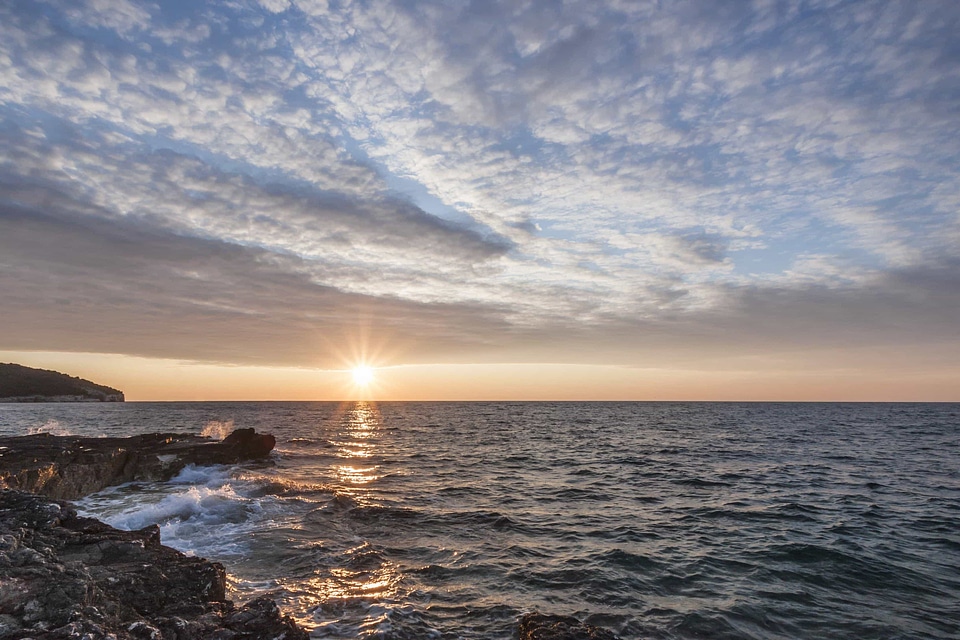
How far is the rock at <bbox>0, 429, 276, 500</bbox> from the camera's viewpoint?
2119cm

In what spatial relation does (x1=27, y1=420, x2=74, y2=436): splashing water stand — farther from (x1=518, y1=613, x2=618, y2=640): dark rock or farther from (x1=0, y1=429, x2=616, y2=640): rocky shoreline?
(x1=518, y1=613, x2=618, y2=640): dark rock

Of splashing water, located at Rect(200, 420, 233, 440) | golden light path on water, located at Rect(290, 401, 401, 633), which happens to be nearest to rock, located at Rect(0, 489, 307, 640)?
golden light path on water, located at Rect(290, 401, 401, 633)

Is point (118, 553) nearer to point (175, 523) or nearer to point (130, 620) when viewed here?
point (130, 620)

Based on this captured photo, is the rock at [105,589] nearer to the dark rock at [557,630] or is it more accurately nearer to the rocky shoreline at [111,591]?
the rocky shoreline at [111,591]

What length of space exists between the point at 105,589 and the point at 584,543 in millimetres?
13777

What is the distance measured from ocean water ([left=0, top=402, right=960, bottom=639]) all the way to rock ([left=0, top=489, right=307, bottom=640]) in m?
2.38

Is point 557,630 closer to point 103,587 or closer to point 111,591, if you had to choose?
point 111,591

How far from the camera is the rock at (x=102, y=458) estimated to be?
69.5 feet

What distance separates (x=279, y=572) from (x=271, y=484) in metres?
15.0

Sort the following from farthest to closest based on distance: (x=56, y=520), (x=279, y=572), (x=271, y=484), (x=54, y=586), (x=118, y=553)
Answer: (x=271, y=484)
(x=279, y=572)
(x=56, y=520)
(x=118, y=553)
(x=54, y=586)

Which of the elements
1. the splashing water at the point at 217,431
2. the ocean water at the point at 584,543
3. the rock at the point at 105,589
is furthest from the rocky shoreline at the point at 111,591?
the splashing water at the point at 217,431

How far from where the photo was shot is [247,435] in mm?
39000

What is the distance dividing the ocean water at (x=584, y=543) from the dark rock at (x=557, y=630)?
3.41 feet

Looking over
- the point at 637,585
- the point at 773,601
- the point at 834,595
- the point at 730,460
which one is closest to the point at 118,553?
the point at 637,585
